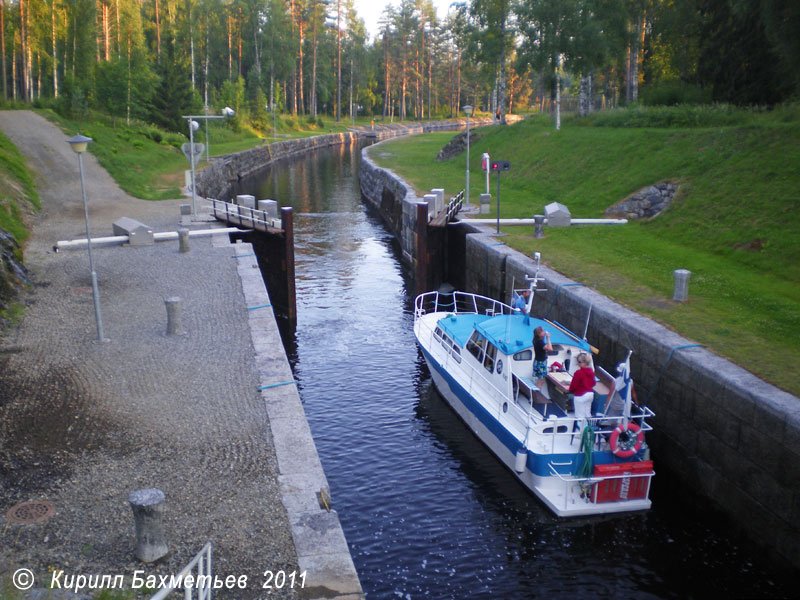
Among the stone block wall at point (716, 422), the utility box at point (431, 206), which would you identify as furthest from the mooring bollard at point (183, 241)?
the stone block wall at point (716, 422)

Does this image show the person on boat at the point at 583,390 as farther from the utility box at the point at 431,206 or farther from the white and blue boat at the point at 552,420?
the utility box at the point at 431,206

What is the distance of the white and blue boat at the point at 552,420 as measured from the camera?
12969 mm

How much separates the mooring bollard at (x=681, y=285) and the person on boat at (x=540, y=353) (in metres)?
4.28

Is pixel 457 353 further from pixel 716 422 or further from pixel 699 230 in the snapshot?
pixel 699 230

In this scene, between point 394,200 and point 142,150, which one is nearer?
point 394,200

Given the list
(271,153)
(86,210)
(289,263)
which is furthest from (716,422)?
(271,153)

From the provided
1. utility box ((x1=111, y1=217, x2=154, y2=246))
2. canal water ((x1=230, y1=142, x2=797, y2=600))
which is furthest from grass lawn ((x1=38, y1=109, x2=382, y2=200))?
canal water ((x1=230, y1=142, x2=797, y2=600))

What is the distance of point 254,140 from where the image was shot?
7338 cm

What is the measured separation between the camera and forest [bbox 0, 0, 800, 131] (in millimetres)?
37219

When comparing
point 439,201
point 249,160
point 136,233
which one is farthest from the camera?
point 249,160

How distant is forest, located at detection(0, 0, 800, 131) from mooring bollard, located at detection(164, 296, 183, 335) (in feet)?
66.8

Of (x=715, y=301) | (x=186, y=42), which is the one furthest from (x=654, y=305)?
(x=186, y=42)

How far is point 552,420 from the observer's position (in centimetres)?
1333

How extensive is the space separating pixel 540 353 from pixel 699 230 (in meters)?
11.1
